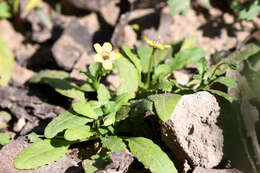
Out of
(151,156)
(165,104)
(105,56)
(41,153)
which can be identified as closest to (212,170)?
(151,156)

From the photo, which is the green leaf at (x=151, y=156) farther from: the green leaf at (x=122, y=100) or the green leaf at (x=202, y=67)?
the green leaf at (x=202, y=67)

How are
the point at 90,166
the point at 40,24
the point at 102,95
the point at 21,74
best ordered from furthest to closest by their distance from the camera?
the point at 40,24 → the point at 21,74 → the point at 102,95 → the point at 90,166

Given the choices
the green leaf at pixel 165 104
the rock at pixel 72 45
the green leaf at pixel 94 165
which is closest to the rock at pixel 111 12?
the rock at pixel 72 45

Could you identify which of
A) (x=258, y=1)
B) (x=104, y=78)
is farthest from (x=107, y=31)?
(x=258, y=1)

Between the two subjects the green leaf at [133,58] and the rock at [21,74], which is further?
the rock at [21,74]

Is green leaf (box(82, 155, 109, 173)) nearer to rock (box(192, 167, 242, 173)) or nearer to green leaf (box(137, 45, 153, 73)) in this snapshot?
rock (box(192, 167, 242, 173))

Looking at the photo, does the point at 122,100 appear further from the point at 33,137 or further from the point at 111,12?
the point at 111,12
